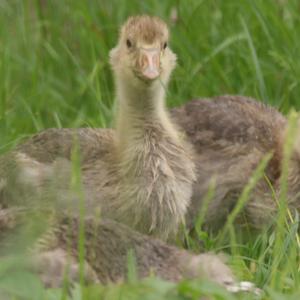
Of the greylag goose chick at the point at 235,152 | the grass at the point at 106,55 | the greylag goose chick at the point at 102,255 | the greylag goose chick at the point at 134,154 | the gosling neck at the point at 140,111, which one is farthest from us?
A: the grass at the point at 106,55

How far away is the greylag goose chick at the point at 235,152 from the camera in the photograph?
498 cm

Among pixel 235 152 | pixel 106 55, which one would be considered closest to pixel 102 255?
pixel 235 152

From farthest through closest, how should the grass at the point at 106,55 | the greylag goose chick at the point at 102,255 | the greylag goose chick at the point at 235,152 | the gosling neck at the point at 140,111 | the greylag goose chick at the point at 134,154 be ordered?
the grass at the point at 106,55 → the greylag goose chick at the point at 235,152 → the gosling neck at the point at 140,111 → the greylag goose chick at the point at 134,154 → the greylag goose chick at the point at 102,255

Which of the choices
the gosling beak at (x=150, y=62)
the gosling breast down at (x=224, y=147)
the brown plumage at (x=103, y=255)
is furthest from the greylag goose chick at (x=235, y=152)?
the brown plumage at (x=103, y=255)

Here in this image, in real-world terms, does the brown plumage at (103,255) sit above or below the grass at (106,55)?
below

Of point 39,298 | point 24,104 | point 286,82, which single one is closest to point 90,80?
point 24,104

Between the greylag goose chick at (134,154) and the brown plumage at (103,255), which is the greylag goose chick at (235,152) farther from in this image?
the brown plumage at (103,255)

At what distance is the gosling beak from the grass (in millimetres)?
723

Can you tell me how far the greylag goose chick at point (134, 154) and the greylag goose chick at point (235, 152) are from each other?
0.26 m

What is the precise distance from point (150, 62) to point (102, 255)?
4.60 ft

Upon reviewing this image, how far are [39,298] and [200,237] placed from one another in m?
1.67

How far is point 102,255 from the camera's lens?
3.33 meters

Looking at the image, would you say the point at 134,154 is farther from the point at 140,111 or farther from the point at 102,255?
the point at 102,255

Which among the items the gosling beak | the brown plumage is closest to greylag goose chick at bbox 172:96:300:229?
the gosling beak
